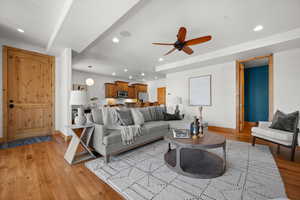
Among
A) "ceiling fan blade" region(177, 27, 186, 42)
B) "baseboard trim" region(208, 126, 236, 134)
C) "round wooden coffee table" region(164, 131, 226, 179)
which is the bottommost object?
"baseboard trim" region(208, 126, 236, 134)

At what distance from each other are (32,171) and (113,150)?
124 cm

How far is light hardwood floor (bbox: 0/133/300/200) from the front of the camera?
144 cm

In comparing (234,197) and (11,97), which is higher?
(11,97)

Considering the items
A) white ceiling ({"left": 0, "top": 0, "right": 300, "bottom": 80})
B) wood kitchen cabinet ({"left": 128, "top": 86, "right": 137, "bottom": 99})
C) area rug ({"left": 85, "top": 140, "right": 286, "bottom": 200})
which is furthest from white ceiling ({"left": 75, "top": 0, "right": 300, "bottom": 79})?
wood kitchen cabinet ({"left": 128, "top": 86, "right": 137, "bottom": 99})

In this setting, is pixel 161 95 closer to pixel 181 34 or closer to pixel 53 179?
pixel 181 34

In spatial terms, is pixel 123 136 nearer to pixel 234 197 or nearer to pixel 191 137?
pixel 191 137

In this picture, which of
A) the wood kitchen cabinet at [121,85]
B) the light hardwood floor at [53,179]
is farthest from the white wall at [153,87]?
the light hardwood floor at [53,179]

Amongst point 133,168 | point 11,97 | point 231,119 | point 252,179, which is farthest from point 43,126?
point 231,119

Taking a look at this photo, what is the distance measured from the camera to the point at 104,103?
8.00m

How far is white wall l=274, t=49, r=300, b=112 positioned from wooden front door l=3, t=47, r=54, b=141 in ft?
22.6

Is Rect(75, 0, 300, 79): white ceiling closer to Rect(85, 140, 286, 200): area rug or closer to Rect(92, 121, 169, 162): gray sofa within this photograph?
Rect(92, 121, 169, 162): gray sofa

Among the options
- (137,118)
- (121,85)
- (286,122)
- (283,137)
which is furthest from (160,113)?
(121,85)

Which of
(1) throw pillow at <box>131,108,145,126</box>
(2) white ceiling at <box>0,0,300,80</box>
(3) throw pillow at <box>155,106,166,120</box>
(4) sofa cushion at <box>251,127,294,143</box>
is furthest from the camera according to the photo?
(3) throw pillow at <box>155,106,166,120</box>

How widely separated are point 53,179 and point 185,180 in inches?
73.3
